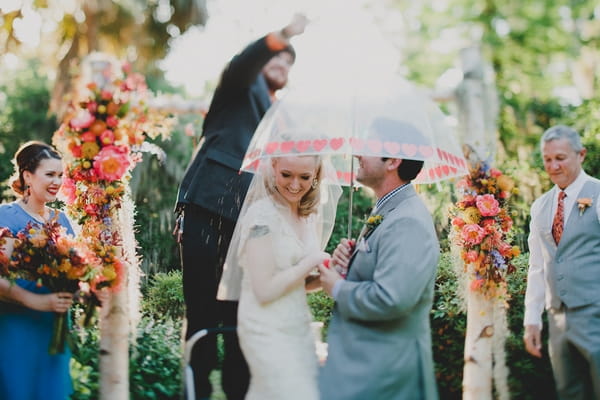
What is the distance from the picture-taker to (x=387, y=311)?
2.46 metres

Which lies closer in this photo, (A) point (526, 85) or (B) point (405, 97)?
(B) point (405, 97)

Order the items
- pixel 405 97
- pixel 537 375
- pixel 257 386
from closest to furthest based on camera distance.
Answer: pixel 257 386
pixel 405 97
pixel 537 375

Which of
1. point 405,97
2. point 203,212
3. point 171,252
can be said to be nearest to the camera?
point 405,97

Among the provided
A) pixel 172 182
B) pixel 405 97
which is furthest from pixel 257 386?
pixel 172 182

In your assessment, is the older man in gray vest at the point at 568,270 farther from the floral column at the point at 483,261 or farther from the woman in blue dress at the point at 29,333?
the woman in blue dress at the point at 29,333

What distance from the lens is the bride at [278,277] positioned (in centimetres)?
265

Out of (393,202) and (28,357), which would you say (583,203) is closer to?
(393,202)

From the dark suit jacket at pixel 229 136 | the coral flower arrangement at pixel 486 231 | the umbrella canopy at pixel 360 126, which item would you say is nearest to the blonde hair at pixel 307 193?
the umbrella canopy at pixel 360 126

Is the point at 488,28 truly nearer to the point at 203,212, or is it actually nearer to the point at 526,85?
the point at 526,85

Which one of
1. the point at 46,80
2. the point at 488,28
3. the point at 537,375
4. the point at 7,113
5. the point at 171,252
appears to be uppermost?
the point at 488,28

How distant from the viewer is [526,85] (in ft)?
49.0

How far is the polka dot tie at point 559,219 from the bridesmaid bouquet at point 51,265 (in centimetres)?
256

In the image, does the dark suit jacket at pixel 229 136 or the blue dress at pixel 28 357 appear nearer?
the blue dress at pixel 28 357

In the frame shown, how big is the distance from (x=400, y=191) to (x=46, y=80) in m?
14.4
